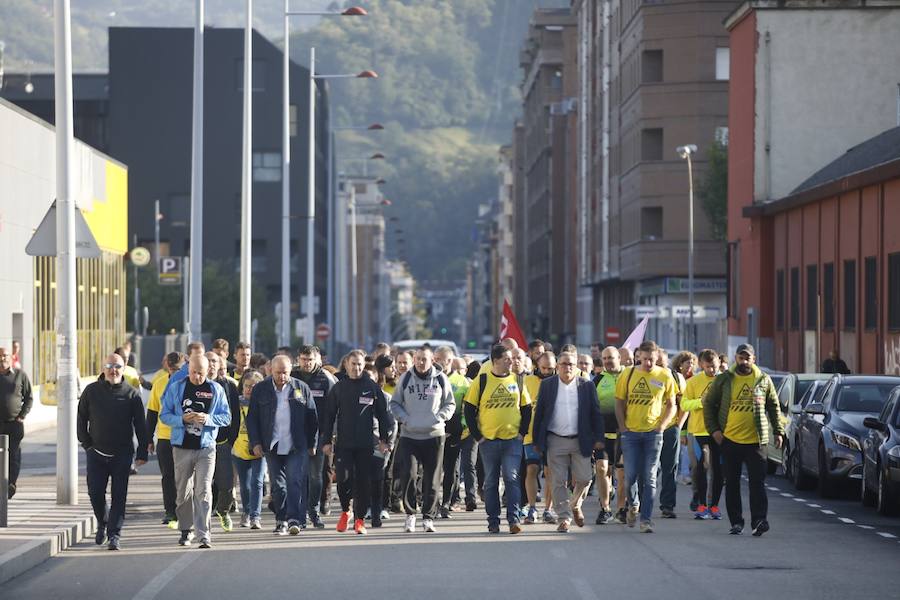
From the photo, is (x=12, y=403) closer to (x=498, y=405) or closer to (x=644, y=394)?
(x=498, y=405)

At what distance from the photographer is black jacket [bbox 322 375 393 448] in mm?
17516

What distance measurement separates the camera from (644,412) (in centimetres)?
1792

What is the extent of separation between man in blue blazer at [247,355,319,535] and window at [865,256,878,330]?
24542 millimetres

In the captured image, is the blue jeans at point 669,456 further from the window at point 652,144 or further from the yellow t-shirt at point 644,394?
the window at point 652,144

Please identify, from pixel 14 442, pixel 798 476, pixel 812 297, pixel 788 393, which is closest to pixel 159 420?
pixel 14 442

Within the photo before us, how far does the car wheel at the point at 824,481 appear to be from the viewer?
22.6 metres

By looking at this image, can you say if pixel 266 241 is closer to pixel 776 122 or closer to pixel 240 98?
pixel 240 98

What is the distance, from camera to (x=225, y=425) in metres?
16.4

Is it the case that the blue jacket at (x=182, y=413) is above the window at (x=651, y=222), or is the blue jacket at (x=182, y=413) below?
below

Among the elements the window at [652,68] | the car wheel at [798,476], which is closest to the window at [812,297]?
the car wheel at [798,476]

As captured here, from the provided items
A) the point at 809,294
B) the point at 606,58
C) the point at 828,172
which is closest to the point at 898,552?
the point at 809,294

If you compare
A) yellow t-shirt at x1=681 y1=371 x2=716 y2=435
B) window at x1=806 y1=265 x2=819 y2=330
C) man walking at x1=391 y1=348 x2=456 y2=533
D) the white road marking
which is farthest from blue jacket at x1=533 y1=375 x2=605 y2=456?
window at x1=806 y1=265 x2=819 y2=330

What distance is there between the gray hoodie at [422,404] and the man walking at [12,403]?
15.4ft

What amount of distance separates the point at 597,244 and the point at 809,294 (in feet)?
152
